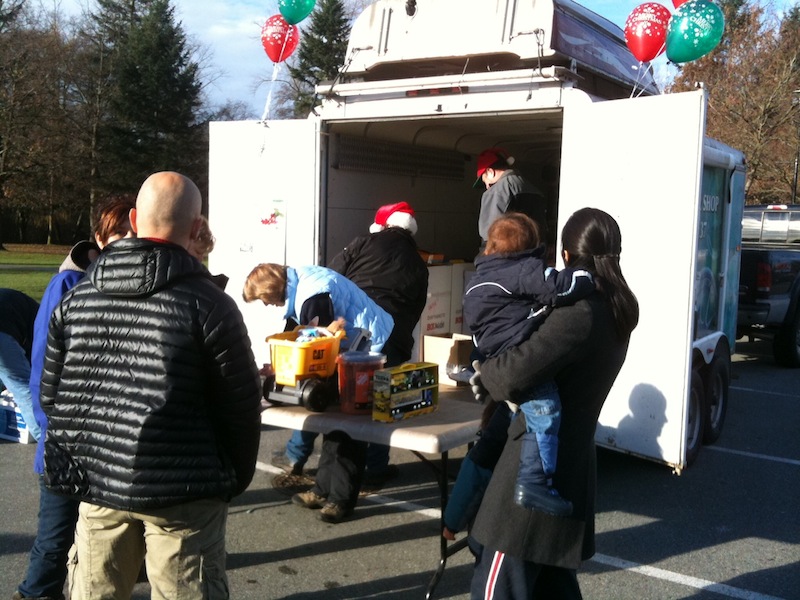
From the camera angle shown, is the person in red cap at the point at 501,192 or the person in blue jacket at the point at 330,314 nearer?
the person in blue jacket at the point at 330,314

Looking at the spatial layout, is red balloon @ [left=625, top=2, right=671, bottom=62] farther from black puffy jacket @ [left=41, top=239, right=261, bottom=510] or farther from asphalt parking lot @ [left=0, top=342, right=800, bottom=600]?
black puffy jacket @ [left=41, top=239, right=261, bottom=510]

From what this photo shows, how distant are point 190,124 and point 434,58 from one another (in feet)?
108

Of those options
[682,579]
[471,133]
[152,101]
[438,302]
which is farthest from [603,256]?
[152,101]

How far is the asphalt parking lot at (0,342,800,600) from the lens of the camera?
13.0 ft

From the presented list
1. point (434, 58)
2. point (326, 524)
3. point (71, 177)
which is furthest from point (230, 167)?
point (71, 177)

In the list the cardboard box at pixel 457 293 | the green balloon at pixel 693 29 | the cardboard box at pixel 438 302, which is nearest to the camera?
the green balloon at pixel 693 29

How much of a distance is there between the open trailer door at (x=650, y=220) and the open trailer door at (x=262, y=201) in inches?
82.4

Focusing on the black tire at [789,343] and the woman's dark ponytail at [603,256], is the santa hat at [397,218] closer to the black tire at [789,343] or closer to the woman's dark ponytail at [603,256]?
the woman's dark ponytail at [603,256]

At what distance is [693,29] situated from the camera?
549 cm

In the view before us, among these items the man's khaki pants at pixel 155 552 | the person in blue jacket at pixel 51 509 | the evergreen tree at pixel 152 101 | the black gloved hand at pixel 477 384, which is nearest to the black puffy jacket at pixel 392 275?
the black gloved hand at pixel 477 384

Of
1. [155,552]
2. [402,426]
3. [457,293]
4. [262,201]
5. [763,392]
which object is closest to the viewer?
[155,552]

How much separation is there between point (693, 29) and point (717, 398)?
2.86 meters

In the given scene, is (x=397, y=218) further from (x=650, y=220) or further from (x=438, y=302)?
(x=438, y=302)

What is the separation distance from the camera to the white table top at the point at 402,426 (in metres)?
3.63
